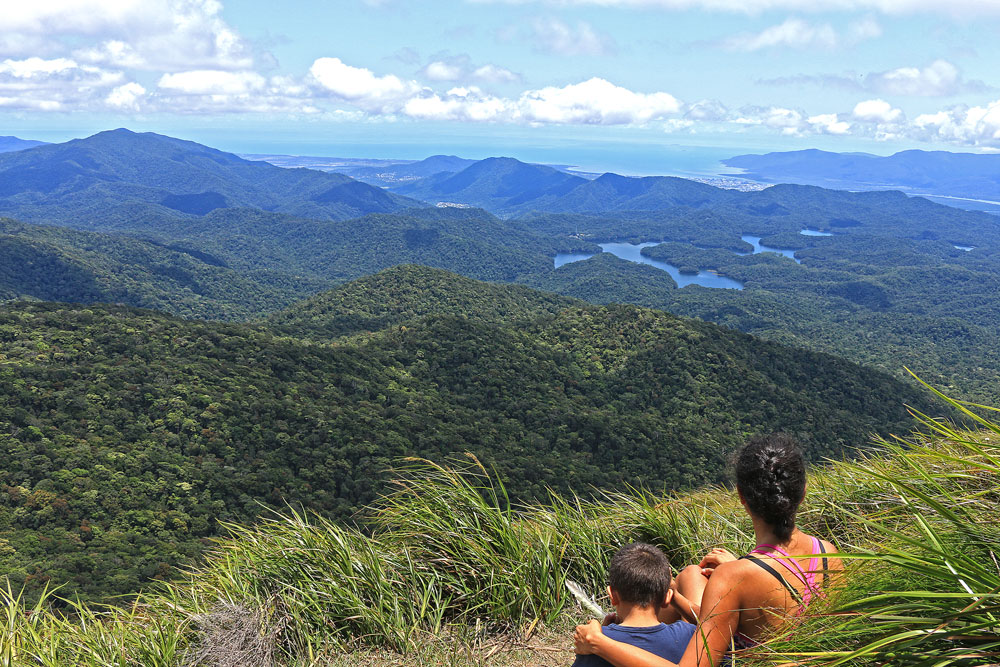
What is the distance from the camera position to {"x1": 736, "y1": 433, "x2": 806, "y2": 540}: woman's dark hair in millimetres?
2355

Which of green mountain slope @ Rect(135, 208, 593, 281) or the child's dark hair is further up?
the child's dark hair

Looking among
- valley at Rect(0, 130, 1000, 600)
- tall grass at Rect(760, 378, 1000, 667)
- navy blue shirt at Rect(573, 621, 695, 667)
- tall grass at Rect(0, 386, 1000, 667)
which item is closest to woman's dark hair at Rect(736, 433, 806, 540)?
tall grass at Rect(760, 378, 1000, 667)

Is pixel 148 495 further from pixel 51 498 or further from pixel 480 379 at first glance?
pixel 480 379

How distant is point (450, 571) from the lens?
3818 millimetres

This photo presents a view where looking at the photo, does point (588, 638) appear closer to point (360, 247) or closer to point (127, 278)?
point (127, 278)

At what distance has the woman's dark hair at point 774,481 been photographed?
2355 millimetres

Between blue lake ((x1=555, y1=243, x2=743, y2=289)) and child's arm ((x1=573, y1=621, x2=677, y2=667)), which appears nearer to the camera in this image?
child's arm ((x1=573, y1=621, x2=677, y2=667))

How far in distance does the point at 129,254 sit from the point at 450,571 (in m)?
146

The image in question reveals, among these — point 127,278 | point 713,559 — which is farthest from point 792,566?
point 127,278

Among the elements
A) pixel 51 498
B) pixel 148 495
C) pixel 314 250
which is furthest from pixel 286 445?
pixel 314 250

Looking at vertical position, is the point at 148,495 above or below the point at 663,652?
below

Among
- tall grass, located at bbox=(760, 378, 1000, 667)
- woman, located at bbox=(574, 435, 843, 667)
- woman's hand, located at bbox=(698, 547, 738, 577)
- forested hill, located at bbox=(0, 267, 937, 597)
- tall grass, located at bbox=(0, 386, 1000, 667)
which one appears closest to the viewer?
tall grass, located at bbox=(760, 378, 1000, 667)

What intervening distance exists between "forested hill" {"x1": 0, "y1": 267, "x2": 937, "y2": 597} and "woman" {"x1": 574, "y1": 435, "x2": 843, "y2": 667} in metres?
7.87

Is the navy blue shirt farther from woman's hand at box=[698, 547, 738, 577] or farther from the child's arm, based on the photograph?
woman's hand at box=[698, 547, 738, 577]
